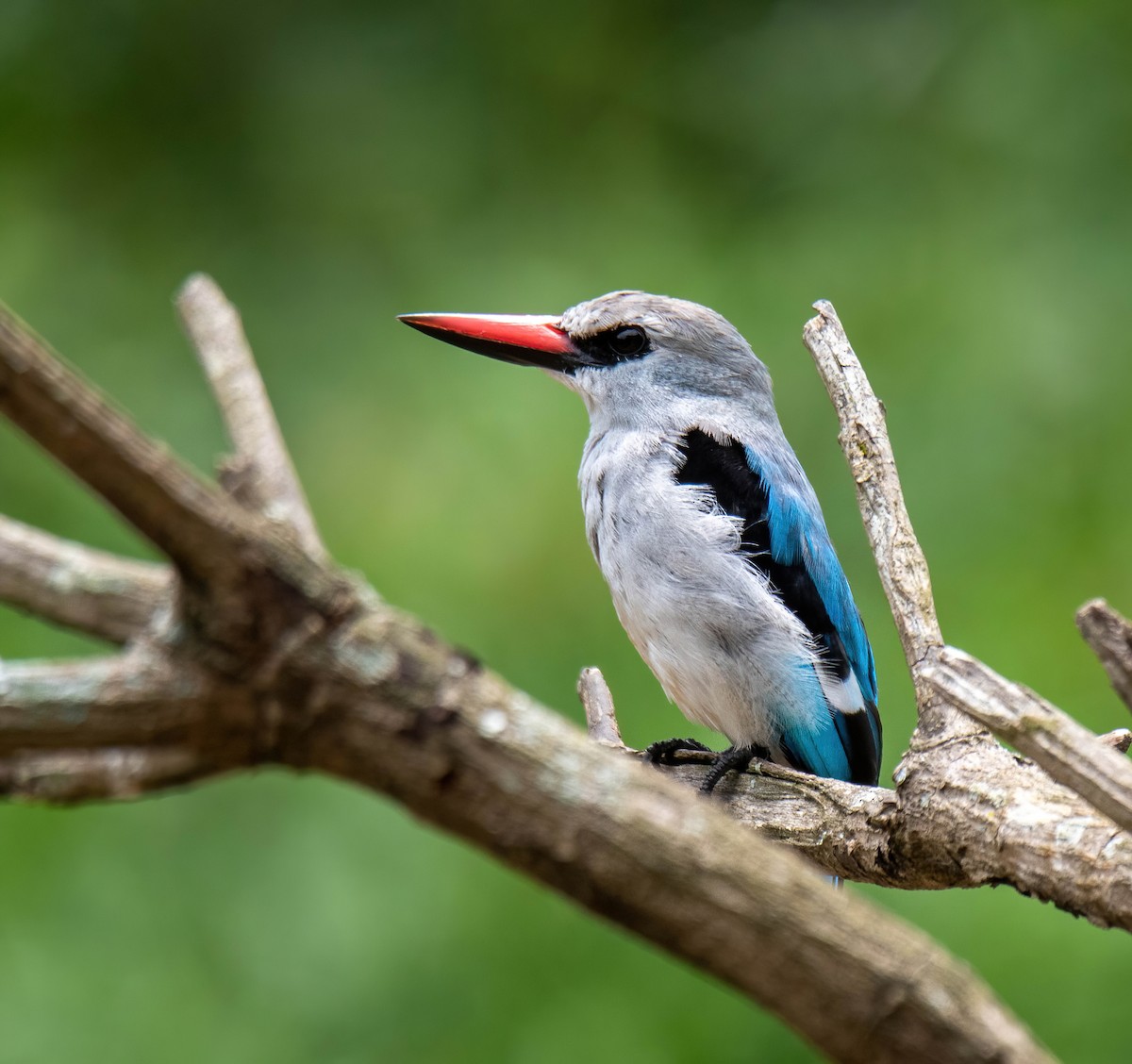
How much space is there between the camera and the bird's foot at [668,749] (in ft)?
9.05

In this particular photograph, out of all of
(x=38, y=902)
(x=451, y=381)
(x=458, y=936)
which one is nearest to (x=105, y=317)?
(x=451, y=381)

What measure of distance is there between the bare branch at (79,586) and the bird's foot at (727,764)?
1556mm

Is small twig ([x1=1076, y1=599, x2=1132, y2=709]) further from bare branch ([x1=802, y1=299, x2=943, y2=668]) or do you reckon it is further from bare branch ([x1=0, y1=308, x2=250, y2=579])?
bare branch ([x1=0, y1=308, x2=250, y2=579])

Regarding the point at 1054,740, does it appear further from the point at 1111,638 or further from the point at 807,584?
the point at 807,584

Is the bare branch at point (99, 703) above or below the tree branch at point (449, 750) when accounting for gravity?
below

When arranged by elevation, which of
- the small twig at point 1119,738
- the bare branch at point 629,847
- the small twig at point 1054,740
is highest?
the small twig at point 1119,738

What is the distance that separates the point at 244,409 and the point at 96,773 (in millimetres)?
577

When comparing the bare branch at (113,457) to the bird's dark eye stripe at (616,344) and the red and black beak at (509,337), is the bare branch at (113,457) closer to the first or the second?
the red and black beak at (509,337)

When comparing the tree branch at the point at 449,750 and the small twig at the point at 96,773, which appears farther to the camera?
the small twig at the point at 96,773

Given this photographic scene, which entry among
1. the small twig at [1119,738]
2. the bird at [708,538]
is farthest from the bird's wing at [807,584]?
the small twig at [1119,738]

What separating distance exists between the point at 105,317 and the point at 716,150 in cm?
242

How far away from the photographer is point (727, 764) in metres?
2.62

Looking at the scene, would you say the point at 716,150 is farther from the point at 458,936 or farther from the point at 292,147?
the point at 458,936

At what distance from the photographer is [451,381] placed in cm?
473
